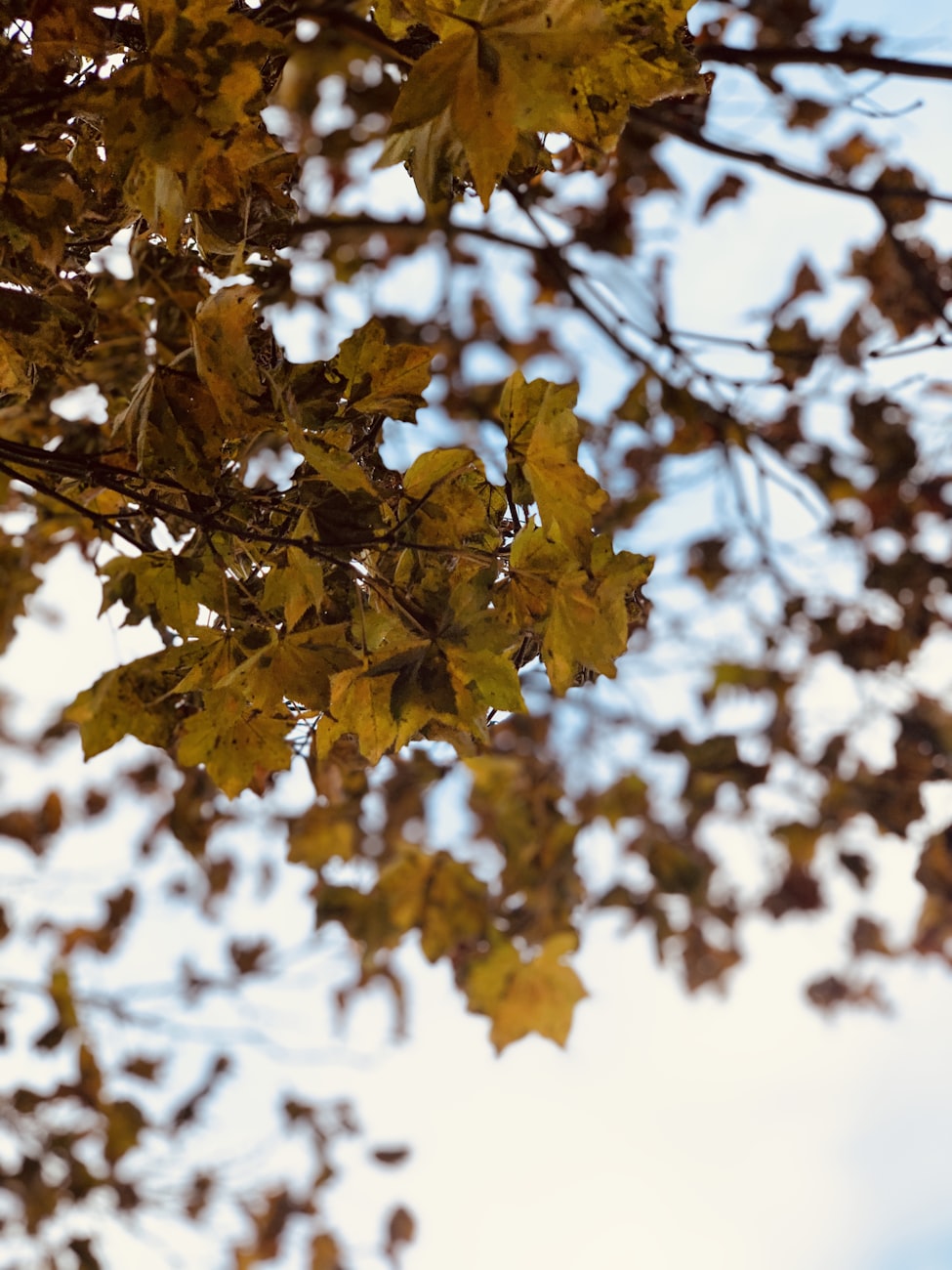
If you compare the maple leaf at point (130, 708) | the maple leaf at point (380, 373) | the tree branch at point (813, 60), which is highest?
the tree branch at point (813, 60)

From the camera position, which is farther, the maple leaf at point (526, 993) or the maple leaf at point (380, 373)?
the maple leaf at point (526, 993)

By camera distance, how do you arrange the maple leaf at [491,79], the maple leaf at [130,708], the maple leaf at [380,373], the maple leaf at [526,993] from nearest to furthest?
1. the maple leaf at [491,79]
2. the maple leaf at [380,373]
3. the maple leaf at [130,708]
4. the maple leaf at [526,993]

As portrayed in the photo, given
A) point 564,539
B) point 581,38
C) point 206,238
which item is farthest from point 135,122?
point 564,539

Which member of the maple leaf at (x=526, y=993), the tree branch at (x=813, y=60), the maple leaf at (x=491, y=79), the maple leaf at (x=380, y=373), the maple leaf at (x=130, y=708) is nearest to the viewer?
the maple leaf at (x=491, y=79)

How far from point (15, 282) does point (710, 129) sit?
1.31 metres

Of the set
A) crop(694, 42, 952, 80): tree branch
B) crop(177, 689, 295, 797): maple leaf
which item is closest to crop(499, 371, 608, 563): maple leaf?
crop(177, 689, 295, 797): maple leaf

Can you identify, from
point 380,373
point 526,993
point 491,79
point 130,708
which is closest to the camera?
point 491,79

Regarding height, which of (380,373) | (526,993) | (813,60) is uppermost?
(813,60)

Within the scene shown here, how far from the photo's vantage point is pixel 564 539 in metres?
0.70

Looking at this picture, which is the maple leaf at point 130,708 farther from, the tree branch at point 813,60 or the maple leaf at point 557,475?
the tree branch at point 813,60

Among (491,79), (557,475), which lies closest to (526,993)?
(557,475)

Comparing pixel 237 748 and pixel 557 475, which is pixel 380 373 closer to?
pixel 557 475

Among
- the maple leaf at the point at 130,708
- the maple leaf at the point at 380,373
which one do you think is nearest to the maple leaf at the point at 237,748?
the maple leaf at the point at 130,708

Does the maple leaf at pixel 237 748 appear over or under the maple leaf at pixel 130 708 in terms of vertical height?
under
